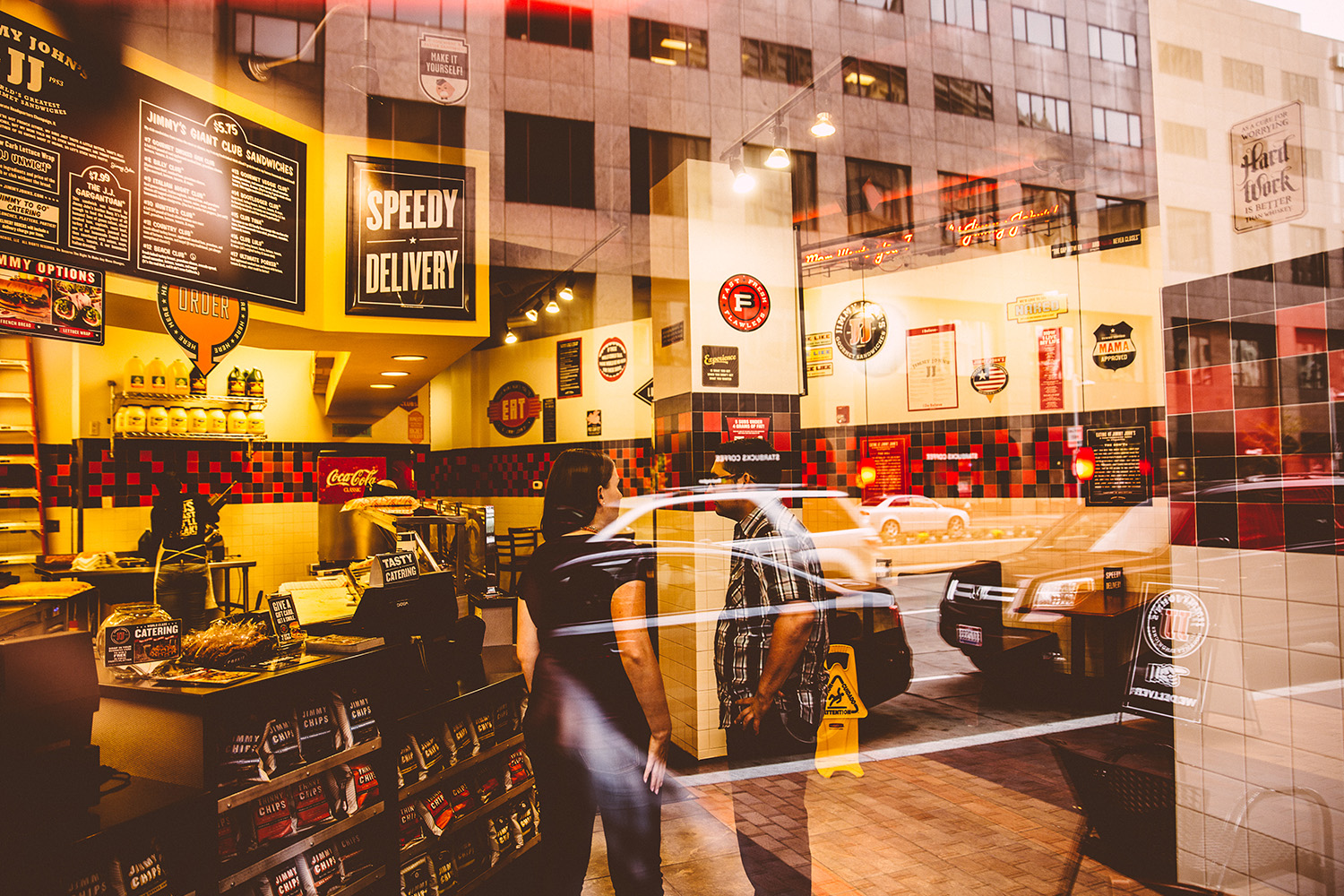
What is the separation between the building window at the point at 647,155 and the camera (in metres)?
12.1

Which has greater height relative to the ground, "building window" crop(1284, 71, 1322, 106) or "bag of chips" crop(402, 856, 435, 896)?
Result: "building window" crop(1284, 71, 1322, 106)

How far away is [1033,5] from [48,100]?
16.2 meters

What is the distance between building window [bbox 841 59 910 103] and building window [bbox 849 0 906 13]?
101 centimetres

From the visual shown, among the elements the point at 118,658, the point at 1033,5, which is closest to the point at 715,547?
the point at 118,658

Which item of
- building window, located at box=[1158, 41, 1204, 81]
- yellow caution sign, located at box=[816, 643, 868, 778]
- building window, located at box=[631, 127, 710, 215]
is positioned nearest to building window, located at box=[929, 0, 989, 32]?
building window, located at box=[631, 127, 710, 215]

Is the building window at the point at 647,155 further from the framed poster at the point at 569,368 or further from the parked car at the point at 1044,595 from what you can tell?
the parked car at the point at 1044,595

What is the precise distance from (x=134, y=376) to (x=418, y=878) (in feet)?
22.9

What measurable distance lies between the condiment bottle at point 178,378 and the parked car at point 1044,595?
794cm

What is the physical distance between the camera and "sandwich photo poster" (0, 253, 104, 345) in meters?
3.08

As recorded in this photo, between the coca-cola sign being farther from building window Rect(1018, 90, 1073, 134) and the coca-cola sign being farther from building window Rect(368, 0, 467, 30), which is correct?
building window Rect(1018, 90, 1073, 134)

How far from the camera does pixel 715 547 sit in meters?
4.76

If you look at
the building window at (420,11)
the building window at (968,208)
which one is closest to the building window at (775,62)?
the building window at (968,208)

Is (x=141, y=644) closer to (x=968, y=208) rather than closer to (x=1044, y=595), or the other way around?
(x=1044, y=595)

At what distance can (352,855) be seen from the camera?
2588mm
